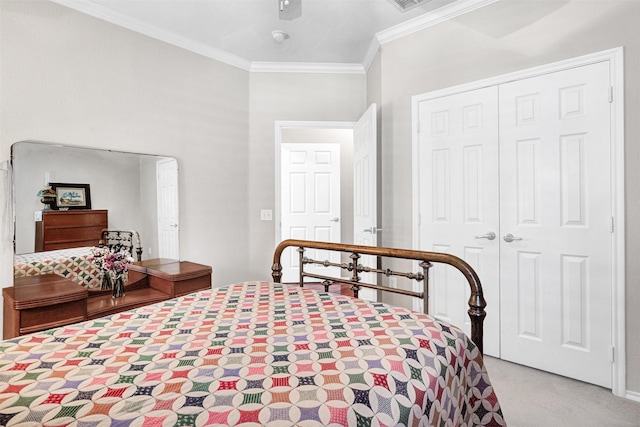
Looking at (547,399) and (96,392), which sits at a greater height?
(96,392)

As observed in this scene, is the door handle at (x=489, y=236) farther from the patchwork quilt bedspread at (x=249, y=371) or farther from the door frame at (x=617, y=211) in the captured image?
the patchwork quilt bedspread at (x=249, y=371)

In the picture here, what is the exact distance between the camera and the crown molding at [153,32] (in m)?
2.55

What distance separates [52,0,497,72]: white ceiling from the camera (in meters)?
2.64

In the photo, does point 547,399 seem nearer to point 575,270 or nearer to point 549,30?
point 575,270

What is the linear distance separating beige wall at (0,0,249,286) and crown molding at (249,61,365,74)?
0.62ft

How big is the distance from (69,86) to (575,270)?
12.1 feet

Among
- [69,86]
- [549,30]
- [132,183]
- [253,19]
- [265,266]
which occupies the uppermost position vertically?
→ [253,19]

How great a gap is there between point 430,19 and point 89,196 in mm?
3028

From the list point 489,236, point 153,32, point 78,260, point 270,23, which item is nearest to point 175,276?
point 78,260

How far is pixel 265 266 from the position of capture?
3.83 m

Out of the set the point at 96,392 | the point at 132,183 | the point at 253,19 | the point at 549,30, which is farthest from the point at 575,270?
the point at 132,183

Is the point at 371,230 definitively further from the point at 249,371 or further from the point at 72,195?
the point at 72,195

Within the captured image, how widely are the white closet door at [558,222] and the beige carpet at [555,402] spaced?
0.11 meters

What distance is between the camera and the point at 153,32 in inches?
116
